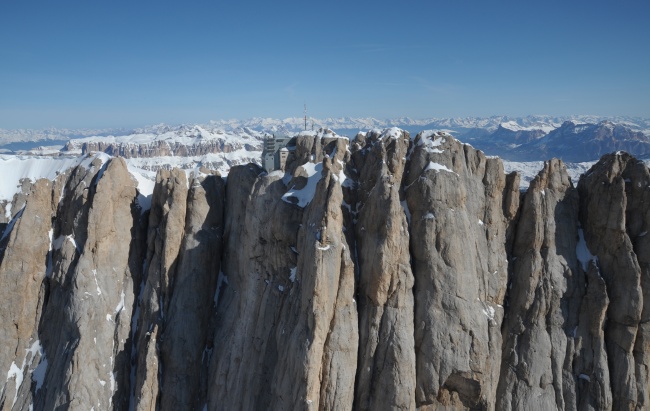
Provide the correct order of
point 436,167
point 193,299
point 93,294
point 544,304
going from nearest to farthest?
point 544,304 < point 436,167 < point 93,294 < point 193,299

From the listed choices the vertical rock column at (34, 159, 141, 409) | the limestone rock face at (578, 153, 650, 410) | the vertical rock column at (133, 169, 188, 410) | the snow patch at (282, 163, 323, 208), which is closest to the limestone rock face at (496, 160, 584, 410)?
the limestone rock face at (578, 153, 650, 410)

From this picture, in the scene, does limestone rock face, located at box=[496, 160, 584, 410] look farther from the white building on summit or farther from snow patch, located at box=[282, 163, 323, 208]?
the white building on summit

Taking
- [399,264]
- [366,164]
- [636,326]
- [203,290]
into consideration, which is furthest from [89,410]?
[636,326]

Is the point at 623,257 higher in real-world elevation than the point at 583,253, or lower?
higher

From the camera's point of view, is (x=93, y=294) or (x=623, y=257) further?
(x=93, y=294)

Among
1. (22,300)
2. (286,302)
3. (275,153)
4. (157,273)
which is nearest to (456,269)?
(286,302)

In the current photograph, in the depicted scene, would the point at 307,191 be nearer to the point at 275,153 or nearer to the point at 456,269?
the point at 275,153

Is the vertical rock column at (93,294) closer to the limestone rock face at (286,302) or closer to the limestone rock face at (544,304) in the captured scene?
the limestone rock face at (286,302)
